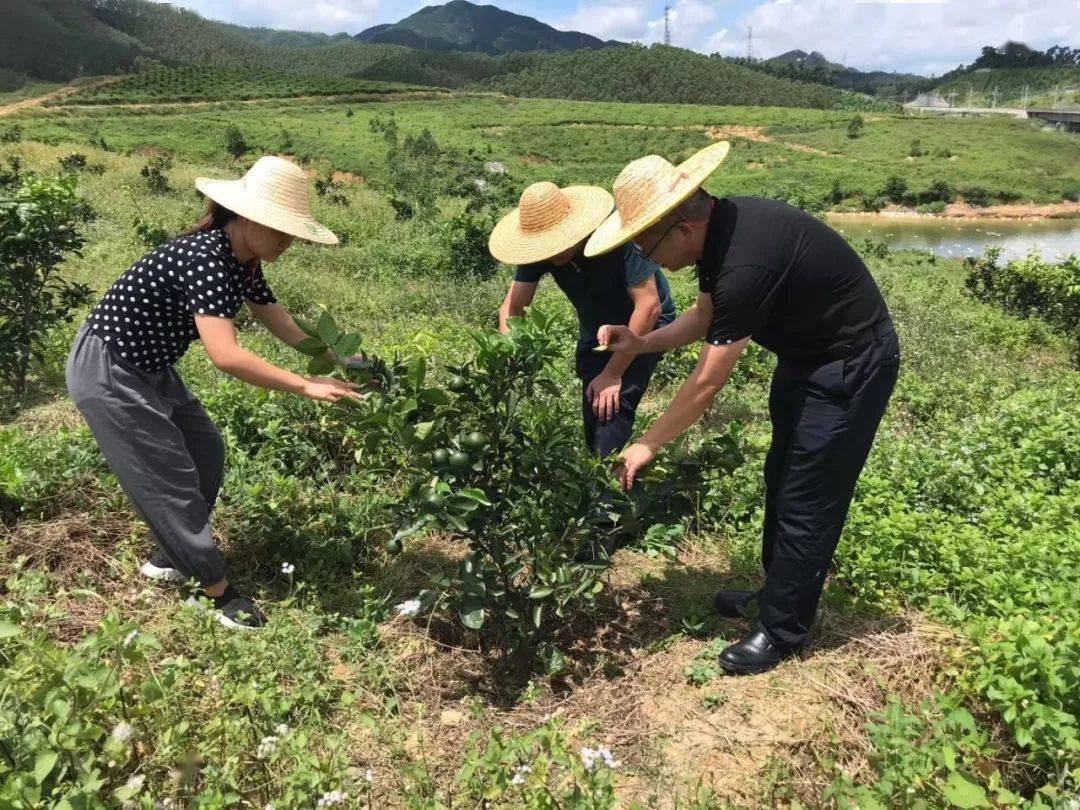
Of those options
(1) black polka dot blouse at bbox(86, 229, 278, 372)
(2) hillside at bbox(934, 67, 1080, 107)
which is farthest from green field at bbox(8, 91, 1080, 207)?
(2) hillside at bbox(934, 67, 1080, 107)

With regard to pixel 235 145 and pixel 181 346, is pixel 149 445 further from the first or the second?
pixel 235 145

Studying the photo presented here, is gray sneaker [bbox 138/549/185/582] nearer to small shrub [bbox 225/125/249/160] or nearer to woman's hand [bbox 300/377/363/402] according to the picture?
woman's hand [bbox 300/377/363/402]

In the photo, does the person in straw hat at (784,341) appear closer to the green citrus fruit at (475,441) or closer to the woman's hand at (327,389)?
the green citrus fruit at (475,441)

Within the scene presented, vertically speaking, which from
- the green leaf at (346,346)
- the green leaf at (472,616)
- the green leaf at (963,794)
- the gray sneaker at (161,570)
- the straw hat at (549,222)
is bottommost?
the gray sneaker at (161,570)

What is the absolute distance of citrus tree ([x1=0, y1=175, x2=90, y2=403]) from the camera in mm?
4578

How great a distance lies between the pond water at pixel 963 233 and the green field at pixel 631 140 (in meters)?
3.03

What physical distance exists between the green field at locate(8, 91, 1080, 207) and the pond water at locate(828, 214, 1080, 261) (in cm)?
303

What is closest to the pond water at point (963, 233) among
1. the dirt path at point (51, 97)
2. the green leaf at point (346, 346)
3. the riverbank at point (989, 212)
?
the riverbank at point (989, 212)

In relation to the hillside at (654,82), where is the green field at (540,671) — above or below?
below

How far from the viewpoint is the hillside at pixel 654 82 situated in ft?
298

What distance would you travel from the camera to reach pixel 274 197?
246cm

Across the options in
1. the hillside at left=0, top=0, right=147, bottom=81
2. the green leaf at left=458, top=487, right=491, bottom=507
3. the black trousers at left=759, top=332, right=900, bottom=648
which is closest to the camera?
the green leaf at left=458, top=487, right=491, bottom=507

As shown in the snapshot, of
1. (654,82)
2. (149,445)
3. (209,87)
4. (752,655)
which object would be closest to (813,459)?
(752,655)

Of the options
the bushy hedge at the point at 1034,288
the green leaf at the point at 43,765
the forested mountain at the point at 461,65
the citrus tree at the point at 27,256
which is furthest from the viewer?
the forested mountain at the point at 461,65
